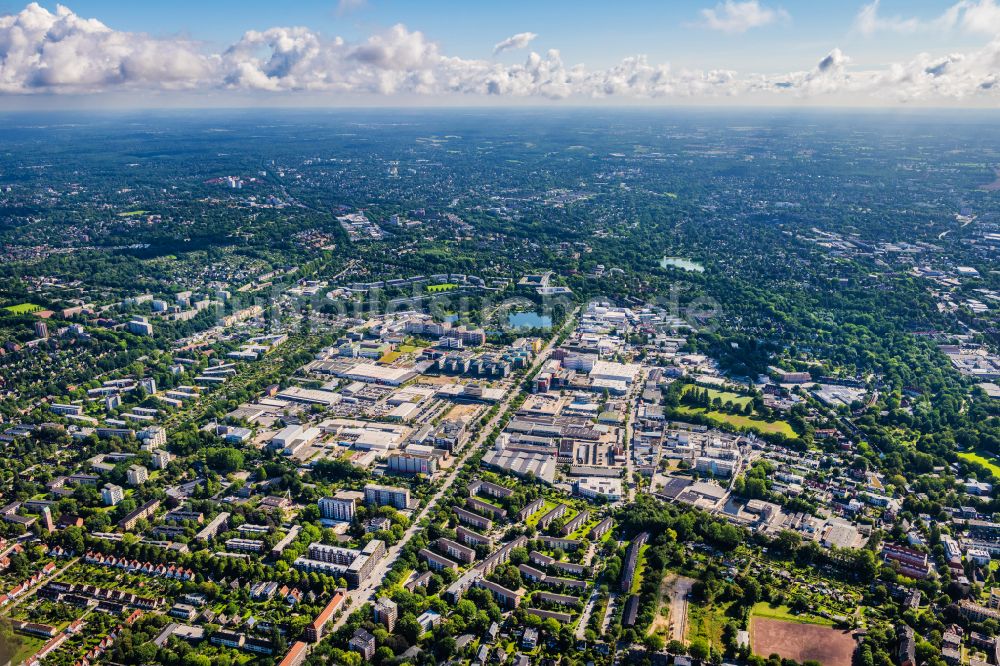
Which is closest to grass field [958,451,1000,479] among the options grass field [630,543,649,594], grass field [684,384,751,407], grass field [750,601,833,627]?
grass field [684,384,751,407]

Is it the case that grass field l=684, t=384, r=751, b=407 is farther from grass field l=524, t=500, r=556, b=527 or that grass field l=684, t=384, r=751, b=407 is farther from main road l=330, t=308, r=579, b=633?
grass field l=524, t=500, r=556, b=527

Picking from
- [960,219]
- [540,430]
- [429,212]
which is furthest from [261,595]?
[960,219]

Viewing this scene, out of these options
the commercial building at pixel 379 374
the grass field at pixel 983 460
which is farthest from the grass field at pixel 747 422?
the commercial building at pixel 379 374

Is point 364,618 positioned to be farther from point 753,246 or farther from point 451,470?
point 753,246

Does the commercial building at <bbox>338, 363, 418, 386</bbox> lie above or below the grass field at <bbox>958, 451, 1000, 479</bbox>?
above

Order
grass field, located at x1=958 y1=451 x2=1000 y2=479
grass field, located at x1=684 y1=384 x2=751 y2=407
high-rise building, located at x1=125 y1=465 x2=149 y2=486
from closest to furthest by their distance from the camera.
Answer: high-rise building, located at x1=125 y1=465 x2=149 y2=486 < grass field, located at x1=958 y1=451 x2=1000 y2=479 < grass field, located at x1=684 y1=384 x2=751 y2=407
